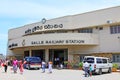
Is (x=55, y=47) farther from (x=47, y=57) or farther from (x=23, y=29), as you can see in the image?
(x=23, y=29)

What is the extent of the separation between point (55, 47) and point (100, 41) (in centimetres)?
756

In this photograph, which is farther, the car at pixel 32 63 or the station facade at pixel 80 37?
the station facade at pixel 80 37

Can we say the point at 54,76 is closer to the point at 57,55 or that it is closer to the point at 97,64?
the point at 97,64

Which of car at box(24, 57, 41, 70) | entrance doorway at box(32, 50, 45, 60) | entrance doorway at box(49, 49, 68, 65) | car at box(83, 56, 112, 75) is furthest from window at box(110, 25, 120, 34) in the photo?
entrance doorway at box(32, 50, 45, 60)

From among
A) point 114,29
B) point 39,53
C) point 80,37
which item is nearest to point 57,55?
point 39,53

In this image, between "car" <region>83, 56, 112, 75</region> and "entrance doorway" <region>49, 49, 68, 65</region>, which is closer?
"car" <region>83, 56, 112, 75</region>

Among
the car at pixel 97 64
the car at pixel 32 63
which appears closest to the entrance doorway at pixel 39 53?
the car at pixel 32 63

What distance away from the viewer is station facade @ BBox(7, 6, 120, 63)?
1506 inches

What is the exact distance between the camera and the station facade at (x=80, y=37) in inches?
1506

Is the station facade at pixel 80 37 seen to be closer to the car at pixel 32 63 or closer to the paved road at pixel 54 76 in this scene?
the car at pixel 32 63

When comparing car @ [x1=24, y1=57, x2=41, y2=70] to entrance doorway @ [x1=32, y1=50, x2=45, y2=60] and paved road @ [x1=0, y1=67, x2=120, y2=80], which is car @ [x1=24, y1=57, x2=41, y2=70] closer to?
paved road @ [x1=0, y1=67, x2=120, y2=80]

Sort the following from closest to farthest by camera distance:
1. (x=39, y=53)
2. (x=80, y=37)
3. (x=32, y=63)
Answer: (x=32, y=63)
(x=80, y=37)
(x=39, y=53)

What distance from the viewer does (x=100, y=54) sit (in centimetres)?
3959

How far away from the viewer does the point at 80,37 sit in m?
39.8
